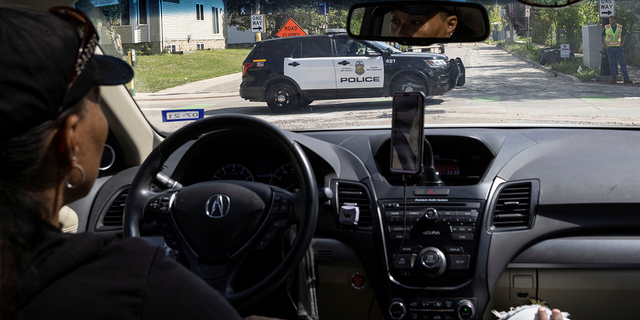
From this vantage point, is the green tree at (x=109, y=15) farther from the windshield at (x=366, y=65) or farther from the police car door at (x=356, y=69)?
the police car door at (x=356, y=69)

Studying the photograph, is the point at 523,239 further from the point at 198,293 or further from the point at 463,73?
the point at 198,293

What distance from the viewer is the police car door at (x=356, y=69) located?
432 centimetres

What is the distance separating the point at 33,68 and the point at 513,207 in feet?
8.73

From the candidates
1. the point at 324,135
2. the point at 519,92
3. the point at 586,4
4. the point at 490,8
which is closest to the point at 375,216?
the point at 324,135

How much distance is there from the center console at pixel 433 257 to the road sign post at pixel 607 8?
1513 mm

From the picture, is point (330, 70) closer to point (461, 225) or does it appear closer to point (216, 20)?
point (216, 20)

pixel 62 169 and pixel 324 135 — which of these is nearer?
pixel 62 169

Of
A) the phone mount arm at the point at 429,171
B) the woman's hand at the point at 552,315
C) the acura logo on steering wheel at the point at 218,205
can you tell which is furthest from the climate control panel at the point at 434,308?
the acura logo on steering wheel at the point at 218,205

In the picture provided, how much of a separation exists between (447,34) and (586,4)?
120 cm

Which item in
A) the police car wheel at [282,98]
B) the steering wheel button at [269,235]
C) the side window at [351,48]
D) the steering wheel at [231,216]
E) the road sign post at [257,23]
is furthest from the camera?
the side window at [351,48]

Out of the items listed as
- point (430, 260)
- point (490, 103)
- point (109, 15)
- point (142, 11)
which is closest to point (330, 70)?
point (490, 103)

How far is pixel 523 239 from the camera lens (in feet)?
10.0

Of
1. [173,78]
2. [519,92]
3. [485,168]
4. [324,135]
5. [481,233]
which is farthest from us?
[173,78]

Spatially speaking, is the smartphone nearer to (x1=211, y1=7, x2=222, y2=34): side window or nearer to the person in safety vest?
the person in safety vest
